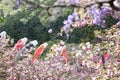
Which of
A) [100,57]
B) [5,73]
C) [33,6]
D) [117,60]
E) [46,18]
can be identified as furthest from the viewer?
[5,73]

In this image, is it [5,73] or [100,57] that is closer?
[100,57]

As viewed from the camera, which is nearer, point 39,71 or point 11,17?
point 39,71

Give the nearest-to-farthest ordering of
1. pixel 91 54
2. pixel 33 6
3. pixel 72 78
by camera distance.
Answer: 1. pixel 33 6
2. pixel 91 54
3. pixel 72 78

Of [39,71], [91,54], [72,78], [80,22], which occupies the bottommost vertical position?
[72,78]

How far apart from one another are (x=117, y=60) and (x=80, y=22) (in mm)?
870

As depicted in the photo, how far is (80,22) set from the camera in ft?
11.1

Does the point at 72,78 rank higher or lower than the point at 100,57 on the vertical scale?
lower

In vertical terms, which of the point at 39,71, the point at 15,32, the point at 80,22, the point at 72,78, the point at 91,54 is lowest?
the point at 15,32

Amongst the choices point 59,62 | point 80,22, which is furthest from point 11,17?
point 80,22

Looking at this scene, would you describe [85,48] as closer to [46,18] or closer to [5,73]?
[5,73]

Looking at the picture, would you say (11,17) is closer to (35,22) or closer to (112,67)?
(35,22)

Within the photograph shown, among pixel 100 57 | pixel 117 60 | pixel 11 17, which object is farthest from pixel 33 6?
pixel 11 17

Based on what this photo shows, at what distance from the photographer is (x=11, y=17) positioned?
60.9 ft

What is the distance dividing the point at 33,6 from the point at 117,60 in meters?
2.89
